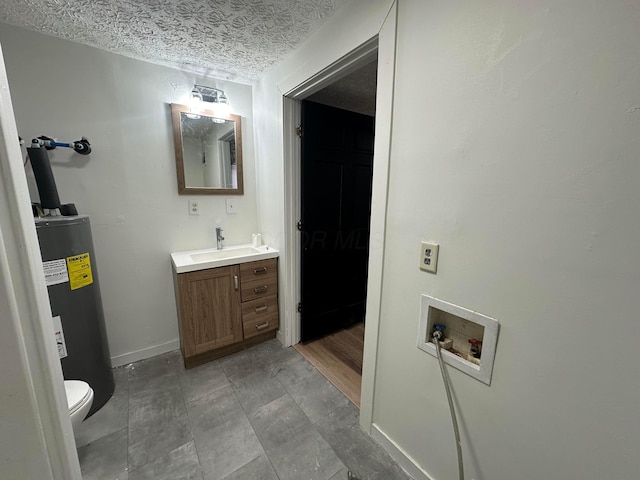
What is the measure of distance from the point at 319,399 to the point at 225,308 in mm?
972

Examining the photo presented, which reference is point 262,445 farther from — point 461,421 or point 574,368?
point 574,368

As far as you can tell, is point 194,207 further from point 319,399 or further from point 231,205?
point 319,399

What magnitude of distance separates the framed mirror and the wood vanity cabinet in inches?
29.4

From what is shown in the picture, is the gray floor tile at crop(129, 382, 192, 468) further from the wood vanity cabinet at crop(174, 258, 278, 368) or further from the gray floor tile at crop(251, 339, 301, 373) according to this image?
the gray floor tile at crop(251, 339, 301, 373)

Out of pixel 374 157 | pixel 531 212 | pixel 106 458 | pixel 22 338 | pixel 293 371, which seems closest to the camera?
pixel 22 338

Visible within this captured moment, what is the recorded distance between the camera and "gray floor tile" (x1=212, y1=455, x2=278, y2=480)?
1224mm

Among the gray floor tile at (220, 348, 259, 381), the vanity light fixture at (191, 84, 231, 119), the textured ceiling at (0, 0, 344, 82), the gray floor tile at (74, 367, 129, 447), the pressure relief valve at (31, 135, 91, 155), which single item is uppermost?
the textured ceiling at (0, 0, 344, 82)

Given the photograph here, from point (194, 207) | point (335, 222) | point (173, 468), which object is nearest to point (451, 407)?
point (173, 468)

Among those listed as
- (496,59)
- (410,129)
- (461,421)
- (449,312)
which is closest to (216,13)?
(410,129)

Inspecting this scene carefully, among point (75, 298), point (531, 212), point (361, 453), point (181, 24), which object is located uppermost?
point (181, 24)

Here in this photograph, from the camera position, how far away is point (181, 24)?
1438 millimetres

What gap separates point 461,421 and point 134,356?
7.63 feet

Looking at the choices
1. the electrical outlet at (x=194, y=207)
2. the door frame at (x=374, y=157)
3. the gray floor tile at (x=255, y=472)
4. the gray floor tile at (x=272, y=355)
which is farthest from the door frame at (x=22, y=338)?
the electrical outlet at (x=194, y=207)

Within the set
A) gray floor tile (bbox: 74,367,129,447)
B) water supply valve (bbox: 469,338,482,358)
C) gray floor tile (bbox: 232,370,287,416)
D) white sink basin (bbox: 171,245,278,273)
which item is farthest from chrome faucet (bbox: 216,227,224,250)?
water supply valve (bbox: 469,338,482,358)
